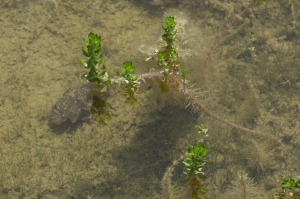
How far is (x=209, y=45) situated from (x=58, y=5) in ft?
10.6

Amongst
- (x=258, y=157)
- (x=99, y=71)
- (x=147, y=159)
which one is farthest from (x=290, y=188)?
(x=99, y=71)

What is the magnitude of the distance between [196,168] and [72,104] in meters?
2.35

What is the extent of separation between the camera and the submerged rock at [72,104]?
14.8ft

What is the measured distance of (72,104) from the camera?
15.0 ft

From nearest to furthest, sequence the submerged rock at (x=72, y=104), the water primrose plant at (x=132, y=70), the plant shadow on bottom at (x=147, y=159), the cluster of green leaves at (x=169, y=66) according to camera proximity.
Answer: the water primrose plant at (x=132, y=70)
the plant shadow on bottom at (x=147, y=159)
the cluster of green leaves at (x=169, y=66)
the submerged rock at (x=72, y=104)

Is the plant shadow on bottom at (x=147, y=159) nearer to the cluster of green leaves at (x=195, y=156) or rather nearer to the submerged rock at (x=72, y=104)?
the cluster of green leaves at (x=195, y=156)

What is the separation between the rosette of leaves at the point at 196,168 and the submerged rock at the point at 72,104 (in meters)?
1.89

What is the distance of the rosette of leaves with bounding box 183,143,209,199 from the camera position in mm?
3502

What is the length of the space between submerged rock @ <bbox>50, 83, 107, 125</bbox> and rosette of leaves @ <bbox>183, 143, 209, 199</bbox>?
74.5 inches

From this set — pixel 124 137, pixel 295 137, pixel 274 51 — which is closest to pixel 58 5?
pixel 124 137

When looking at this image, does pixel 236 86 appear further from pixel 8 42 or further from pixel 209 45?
pixel 8 42

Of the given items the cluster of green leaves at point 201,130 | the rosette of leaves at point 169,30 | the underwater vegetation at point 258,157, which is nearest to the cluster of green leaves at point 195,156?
the cluster of green leaves at point 201,130

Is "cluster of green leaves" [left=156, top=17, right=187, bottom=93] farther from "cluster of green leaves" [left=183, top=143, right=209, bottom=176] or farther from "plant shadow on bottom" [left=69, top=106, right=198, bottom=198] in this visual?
"cluster of green leaves" [left=183, top=143, right=209, bottom=176]

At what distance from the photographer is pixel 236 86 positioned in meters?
4.75
